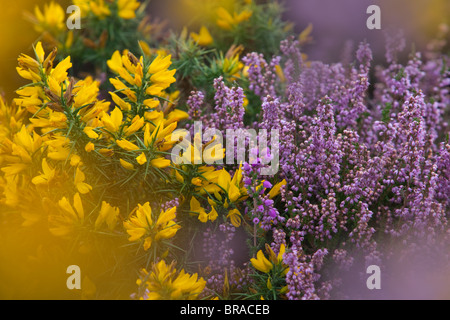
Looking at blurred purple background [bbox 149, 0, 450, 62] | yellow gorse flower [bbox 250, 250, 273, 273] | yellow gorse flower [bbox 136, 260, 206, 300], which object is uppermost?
blurred purple background [bbox 149, 0, 450, 62]

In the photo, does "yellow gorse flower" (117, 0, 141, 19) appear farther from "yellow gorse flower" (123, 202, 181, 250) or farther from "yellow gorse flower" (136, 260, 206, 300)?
"yellow gorse flower" (136, 260, 206, 300)

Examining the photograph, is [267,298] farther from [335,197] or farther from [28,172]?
[28,172]

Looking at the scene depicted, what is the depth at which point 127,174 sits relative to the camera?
1.38 metres

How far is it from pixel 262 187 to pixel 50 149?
60 centimetres

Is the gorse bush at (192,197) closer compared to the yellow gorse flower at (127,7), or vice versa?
the gorse bush at (192,197)

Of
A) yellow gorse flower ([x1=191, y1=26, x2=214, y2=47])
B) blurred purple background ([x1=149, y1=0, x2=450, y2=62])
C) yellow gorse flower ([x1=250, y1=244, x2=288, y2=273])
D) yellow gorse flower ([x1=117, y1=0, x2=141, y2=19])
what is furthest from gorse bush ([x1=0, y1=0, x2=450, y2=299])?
blurred purple background ([x1=149, y1=0, x2=450, y2=62])

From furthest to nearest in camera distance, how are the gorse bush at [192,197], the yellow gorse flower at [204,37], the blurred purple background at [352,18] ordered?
the blurred purple background at [352,18] < the yellow gorse flower at [204,37] < the gorse bush at [192,197]

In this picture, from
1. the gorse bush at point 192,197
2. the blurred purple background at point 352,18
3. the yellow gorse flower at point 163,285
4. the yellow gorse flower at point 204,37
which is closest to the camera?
the yellow gorse flower at point 163,285

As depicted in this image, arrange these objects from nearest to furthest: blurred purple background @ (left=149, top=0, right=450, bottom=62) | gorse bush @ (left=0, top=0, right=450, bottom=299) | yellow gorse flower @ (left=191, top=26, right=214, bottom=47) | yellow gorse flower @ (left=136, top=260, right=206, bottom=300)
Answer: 1. yellow gorse flower @ (left=136, top=260, right=206, bottom=300)
2. gorse bush @ (left=0, top=0, right=450, bottom=299)
3. yellow gorse flower @ (left=191, top=26, right=214, bottom=47)
4. blurred purple background @ (left=149, top=0, right=450, bottom=62)

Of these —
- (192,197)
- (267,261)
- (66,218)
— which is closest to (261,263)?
(267,261)

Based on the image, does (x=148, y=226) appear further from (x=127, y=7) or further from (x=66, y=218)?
(x=127, y=7)

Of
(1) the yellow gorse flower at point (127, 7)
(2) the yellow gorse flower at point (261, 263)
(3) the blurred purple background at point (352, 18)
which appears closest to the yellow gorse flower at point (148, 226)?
(2) the yellow gorse flower at point (261, 263)

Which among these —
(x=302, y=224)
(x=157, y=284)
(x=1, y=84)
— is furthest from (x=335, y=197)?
(x=1, y=84)

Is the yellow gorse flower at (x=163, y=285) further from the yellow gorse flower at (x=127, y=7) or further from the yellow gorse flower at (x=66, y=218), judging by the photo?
the yellow gorse flower at (x=127, y=7)
